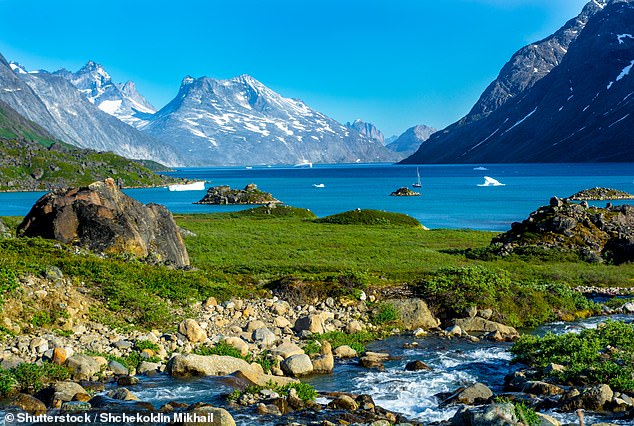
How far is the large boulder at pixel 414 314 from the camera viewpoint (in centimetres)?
3000

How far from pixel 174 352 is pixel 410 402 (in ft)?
31.2

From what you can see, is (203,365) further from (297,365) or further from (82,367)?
(82,367)

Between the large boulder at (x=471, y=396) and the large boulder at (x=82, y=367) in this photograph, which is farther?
the large boulder at (x=82, y=367)

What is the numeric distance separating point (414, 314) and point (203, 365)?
1293cm

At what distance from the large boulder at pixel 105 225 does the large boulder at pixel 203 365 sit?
745 inches

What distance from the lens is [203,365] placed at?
69.3 feet

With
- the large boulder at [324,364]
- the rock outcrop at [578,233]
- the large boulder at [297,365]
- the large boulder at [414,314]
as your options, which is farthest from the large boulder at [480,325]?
the rock outcrop at [578,233]

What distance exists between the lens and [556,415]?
17.5 m

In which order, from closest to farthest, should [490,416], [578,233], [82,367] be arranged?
[490,416] → [82,367] → [578,233]

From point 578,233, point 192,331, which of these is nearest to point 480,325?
point 192,331

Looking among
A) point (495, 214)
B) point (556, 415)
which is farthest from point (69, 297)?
point (495, 214)

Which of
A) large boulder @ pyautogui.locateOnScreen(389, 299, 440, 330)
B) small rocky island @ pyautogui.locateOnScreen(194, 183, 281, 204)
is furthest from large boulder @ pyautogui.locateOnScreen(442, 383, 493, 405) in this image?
small rocky island @ pyautogui.locateOnScreen(194, 183, 281, 204)

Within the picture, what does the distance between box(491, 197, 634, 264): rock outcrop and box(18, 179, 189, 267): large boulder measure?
28.2 meters

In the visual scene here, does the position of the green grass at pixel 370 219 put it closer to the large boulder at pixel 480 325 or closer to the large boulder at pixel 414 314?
the large boulder at pixel 414 314
